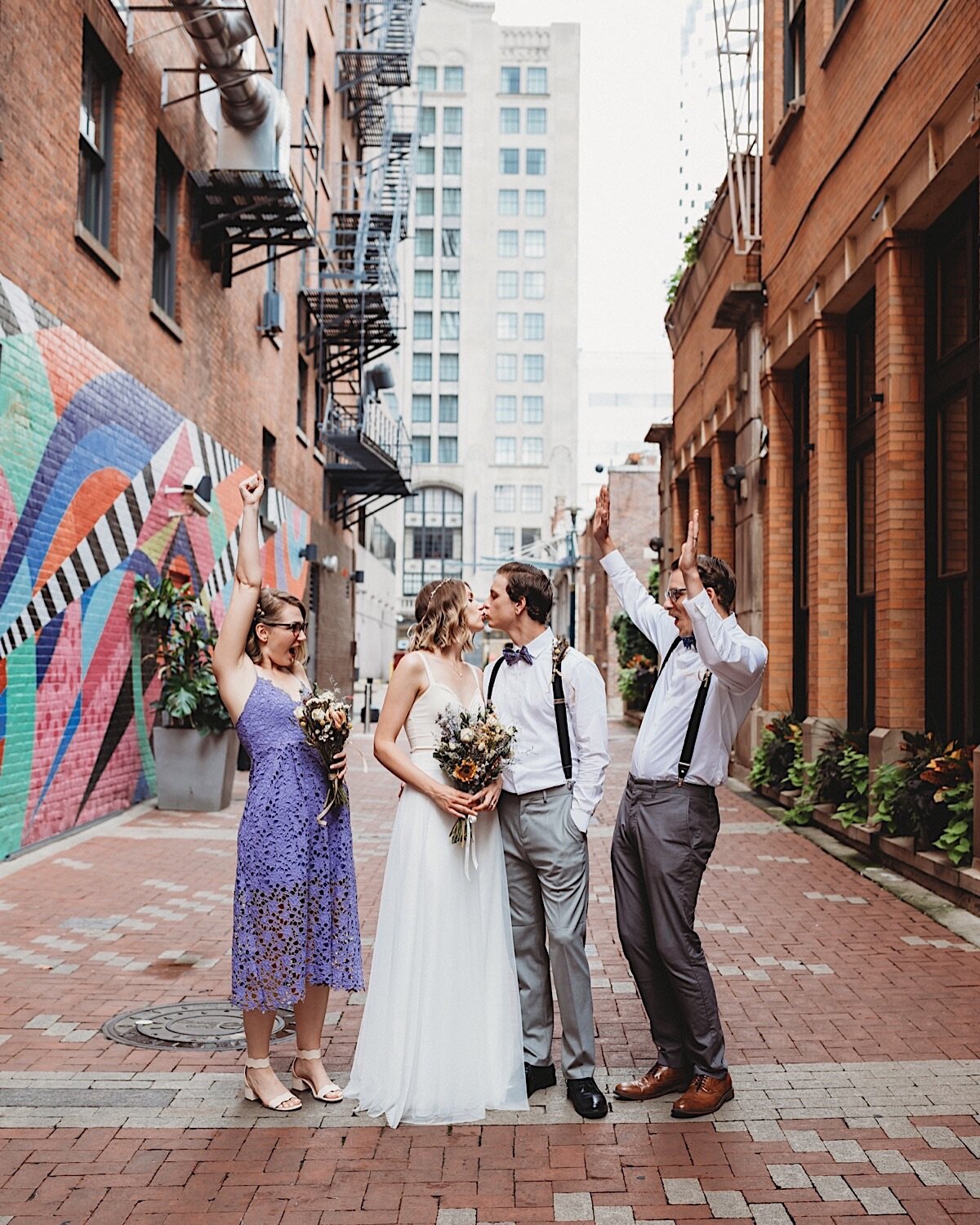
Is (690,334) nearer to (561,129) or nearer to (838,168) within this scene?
(838,168)

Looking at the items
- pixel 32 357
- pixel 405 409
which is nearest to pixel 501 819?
pixel 32 357

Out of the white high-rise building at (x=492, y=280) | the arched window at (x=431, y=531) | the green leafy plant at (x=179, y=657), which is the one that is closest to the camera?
the green leafy plant at (x=179, y=657)

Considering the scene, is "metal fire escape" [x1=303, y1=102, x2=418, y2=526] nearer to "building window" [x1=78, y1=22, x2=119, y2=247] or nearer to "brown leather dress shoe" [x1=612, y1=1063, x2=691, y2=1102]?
"building window" [x1=78, y1=22, x2=119, y2=247]

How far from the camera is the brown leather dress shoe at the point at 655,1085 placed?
505cm

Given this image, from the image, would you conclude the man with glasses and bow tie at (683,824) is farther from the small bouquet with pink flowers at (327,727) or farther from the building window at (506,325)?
the building window at (506,325)

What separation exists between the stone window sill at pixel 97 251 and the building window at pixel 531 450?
78744 millimetres

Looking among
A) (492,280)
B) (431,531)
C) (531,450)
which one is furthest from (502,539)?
(492,280)

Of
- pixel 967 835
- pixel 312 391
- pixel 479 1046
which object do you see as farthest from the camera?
pixel 312 391

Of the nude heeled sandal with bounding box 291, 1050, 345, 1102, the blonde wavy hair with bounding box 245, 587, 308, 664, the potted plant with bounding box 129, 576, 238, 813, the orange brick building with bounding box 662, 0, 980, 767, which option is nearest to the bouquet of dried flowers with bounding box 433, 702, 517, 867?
the blonde wavy hair with bounding box 245, 587, 308, 664

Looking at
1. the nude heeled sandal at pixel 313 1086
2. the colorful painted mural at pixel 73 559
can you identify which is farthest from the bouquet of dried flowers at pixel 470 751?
the colorful painted mural at pixel 73 559

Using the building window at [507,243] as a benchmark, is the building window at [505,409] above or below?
below

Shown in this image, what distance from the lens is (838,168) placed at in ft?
41.1

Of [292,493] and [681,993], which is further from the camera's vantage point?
[292,493]

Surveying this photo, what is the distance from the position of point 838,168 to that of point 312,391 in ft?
50.2
